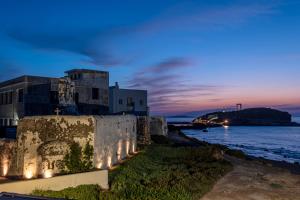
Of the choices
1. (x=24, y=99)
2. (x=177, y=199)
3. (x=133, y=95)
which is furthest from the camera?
(x=133, y=95)

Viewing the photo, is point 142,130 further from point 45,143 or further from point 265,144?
point 265,144

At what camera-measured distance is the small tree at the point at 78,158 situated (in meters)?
22.4

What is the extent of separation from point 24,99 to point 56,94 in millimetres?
3502

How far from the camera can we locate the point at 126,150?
111 feet

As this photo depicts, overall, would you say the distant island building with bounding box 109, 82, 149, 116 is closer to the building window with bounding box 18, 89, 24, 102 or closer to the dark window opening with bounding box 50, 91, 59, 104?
the dark window opening with bounding box 50, 91, 59, 104

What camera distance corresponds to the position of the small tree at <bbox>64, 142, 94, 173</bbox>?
73.5 feet

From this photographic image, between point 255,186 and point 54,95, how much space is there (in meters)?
24.2

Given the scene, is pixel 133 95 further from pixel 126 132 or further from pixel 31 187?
pixel 31 187

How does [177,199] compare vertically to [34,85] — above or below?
below

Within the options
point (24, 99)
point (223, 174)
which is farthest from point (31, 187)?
point (24, 99)

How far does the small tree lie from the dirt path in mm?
8416

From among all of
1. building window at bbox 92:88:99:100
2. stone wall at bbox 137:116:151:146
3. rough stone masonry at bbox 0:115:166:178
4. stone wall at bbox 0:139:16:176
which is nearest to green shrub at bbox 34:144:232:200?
rough stone masonry at bbox 0:115:166:178

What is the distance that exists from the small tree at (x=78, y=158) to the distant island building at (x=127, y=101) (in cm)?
3192

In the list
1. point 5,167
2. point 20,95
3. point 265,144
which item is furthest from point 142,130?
point 265,144
